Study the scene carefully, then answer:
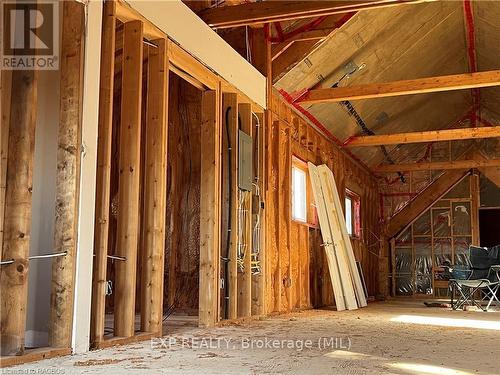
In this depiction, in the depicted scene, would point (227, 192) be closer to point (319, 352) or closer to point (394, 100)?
point (319, 352)

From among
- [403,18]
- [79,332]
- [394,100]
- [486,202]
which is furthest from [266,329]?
[486,202]

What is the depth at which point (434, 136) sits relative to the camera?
10414mm

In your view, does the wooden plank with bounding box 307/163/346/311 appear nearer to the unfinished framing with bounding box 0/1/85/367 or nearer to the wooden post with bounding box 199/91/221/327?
the wooden post with bounding box 199/91/221/327

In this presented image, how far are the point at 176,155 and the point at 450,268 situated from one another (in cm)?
573

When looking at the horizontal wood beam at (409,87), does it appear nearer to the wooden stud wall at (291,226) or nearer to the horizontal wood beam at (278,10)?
the wooden stud wall at (291,226)

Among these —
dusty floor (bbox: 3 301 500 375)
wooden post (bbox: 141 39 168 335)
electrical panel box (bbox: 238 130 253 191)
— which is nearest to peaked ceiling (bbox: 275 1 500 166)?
electrical panel box (bbox: 238 130 253 191)

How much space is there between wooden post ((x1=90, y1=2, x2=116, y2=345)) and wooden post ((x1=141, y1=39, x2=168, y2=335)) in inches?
27.5

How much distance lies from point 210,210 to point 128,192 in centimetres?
154

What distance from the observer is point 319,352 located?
386cm

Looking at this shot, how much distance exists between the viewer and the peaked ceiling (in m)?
8.15

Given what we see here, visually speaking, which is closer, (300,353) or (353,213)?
(300,353)

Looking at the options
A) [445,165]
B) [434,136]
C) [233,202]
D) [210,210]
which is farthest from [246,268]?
[445,165]

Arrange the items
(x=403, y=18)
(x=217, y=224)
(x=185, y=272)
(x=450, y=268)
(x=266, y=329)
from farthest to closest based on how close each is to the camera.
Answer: (x=450, y=268) < (x=403, y=18) < (x=185, y=272) < (x=217, y=224) < (x=266, y=329)

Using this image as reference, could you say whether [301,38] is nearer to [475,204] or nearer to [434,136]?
[434,136]
